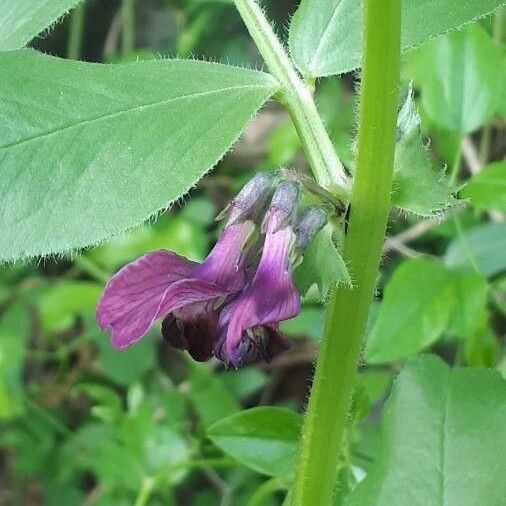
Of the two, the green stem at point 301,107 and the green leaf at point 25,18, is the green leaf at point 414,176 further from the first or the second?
the green leaf at point 25,18

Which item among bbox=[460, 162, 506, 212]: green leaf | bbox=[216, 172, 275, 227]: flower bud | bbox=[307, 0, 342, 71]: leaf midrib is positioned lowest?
bbox=[216, 172, 275, 227]: flower bud

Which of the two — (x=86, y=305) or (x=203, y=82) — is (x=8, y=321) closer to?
(x=86, y=305)

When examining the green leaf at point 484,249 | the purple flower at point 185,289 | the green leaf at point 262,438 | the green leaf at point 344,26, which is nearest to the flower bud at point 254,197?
the purple flower at point 185,289

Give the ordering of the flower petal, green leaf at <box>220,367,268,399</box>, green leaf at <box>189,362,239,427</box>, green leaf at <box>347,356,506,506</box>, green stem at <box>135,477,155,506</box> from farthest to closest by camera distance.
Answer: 1. green leaf at <box>220,367,268,399</box>
2. green leaf at <box>189,362,239,427</box>
3. green stem at <box>135,477,155,506</box>
4. green leaf at <box>347,356,506,506</box>
5. the flower petal

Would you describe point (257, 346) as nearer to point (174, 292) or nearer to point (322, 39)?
point (174, 292)

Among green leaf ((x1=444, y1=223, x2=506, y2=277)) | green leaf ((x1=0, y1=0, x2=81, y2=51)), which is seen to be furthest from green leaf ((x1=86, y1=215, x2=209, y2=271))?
green leaf ((x1=0, y1=0, x2=81, y2=51))

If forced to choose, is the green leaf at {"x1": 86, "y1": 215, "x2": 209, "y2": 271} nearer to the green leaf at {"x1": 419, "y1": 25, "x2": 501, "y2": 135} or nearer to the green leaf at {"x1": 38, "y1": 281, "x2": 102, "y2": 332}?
the green leaf at {"x1": 38, "y1": 281, "x2": 102, "y2": 332}
